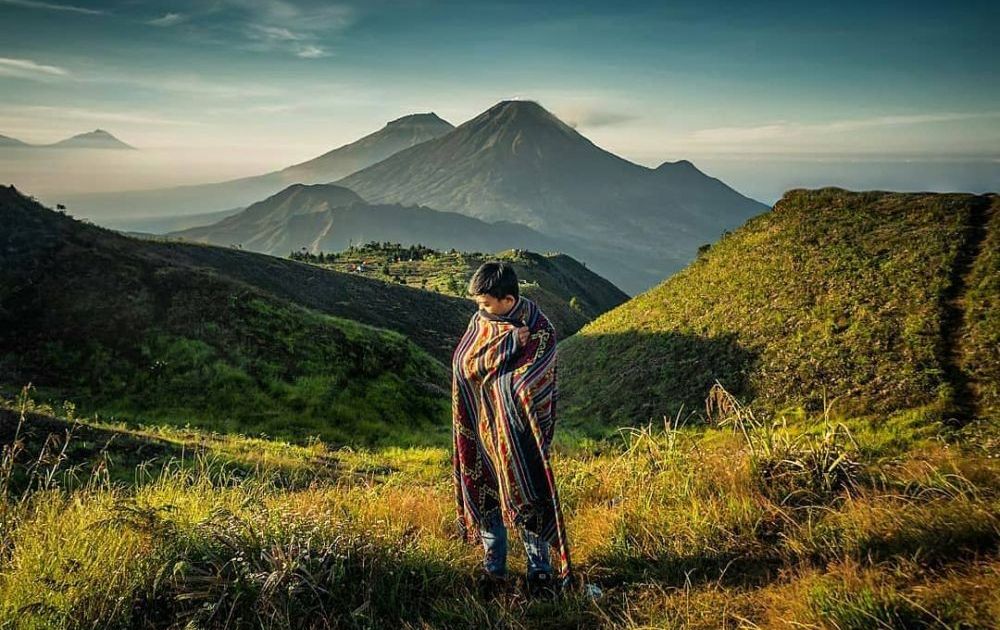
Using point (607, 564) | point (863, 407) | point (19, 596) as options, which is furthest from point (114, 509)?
point (863, 407)

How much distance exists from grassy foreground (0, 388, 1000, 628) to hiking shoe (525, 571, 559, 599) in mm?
139

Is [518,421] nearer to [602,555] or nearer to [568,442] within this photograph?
[602,555]

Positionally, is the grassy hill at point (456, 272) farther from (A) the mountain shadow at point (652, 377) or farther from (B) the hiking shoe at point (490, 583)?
(B) the hiking shoe at point (490, 583)

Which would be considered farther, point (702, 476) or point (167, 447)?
point (167, 447)

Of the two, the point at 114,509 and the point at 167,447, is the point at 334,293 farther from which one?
the point at 114,509

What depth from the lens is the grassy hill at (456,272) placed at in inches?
1795

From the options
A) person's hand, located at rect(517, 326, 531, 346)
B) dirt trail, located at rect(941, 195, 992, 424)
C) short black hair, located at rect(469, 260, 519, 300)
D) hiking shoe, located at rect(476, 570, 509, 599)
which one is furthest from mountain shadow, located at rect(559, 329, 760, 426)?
short black hair, located at rect(469, 260, 519, 300)

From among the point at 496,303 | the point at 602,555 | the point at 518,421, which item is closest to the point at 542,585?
the point at 602,555

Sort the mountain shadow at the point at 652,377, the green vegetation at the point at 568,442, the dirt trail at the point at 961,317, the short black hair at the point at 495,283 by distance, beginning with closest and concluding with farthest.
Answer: the green vegetation at the point at 568,442
the short black hair at the point at 495,283
the dirt trail at the point at 961,317
the mountain shadow at the point at 652,377

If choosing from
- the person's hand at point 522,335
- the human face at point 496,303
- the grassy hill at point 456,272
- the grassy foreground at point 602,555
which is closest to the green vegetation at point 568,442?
the grassy foreground at point 602,555

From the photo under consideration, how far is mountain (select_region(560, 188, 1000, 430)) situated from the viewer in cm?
1162

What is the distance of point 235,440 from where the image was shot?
10.8m

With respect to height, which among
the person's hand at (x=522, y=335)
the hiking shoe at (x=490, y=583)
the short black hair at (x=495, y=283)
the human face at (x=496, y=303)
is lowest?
the hiking shoe at (x=490, y=583)

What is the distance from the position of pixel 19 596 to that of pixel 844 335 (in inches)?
606
